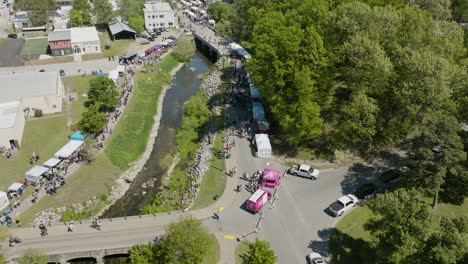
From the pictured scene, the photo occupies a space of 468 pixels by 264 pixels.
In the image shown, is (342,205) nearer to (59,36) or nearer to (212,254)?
(212,254)

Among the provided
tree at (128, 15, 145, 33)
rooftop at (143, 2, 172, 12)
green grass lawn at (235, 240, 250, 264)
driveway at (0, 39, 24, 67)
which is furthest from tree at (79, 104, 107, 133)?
rooftop at (143, 2, 172, 12)

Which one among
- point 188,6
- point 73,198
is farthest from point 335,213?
point 188,6

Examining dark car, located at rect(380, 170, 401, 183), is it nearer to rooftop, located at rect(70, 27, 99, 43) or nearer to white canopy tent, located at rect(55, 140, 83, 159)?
white canopy tent, located at rect(55, 140, 83, 159)

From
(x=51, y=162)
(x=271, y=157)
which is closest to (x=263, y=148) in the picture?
(x=271, y=157)

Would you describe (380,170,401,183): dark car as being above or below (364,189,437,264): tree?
below

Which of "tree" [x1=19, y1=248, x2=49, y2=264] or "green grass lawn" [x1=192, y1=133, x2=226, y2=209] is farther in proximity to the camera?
"green grass lawn" [x1=192, y1=133, x2=226, y2=209]

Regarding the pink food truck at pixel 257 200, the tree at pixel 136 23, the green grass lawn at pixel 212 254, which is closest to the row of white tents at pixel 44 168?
the green grass lawn at pixel 212 254

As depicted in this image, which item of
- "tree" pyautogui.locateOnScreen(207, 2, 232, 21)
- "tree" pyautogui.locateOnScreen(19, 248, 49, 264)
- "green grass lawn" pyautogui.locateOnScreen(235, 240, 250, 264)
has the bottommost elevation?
"green grass lawn" pyautogui.locateOnScreen(235, 240, 250, 264)

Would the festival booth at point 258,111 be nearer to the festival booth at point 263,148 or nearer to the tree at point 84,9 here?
the festival booth at point 263,148
